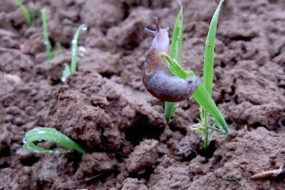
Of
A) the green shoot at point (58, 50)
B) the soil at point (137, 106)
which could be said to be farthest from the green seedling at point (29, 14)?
the green shoot at point (58, 50)

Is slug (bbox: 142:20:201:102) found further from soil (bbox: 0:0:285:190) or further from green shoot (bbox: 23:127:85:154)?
green shoot (bbox: 23:127:85:154)

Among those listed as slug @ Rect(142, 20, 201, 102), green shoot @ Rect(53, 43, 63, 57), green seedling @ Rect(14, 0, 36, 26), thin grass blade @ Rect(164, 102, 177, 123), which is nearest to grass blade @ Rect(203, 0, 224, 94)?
slug @ Rect(142, 20, 201, 102)

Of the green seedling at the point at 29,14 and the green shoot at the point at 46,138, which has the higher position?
the green seedling at the point at 29,14

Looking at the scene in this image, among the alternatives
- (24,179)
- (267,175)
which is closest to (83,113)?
(24,179)

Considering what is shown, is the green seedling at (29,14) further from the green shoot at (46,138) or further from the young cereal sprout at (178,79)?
the young cereal sprout at (178,79)

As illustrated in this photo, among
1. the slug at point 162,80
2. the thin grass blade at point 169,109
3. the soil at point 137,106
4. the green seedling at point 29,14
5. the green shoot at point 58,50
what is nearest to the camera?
the slug at point 162,80
